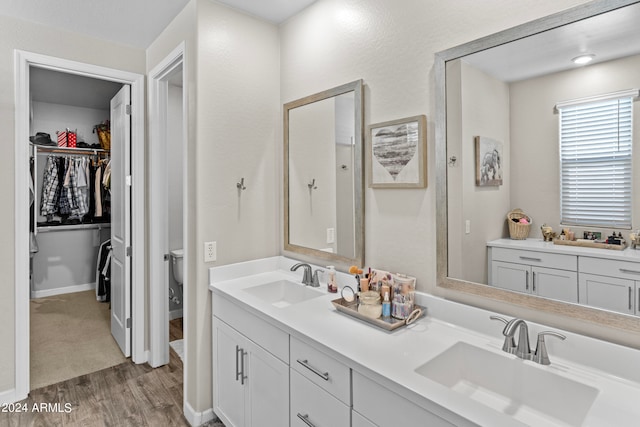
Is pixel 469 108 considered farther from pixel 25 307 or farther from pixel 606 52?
pixel 25 307

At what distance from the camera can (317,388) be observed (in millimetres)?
1364

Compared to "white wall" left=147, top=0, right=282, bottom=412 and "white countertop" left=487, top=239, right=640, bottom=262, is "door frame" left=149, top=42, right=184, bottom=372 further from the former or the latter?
"white countertop" left=487, top=239, right=640, bottom=262

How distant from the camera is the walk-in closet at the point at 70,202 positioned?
159 inches

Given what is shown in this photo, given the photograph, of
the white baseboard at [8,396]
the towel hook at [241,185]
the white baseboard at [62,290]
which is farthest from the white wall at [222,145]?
the white baseboard at [62,290]

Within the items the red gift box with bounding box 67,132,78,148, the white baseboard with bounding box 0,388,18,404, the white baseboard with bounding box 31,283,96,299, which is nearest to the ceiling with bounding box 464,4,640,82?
the white baseboard with bounding box 0,388,18,404

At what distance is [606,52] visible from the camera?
1113 millimetres

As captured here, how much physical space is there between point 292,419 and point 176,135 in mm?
3064

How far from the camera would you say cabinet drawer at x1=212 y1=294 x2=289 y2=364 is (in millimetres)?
1557

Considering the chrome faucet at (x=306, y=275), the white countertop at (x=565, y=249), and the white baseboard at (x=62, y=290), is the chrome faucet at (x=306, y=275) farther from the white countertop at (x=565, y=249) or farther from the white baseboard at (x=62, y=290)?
the white baseboard at (x=62, y=290)

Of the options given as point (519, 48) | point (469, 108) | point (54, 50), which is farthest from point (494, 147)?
point (54, 50)

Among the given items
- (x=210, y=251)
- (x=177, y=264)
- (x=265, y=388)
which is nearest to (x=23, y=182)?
(x=210, y=251)

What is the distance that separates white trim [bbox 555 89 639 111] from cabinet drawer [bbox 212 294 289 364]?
1.34 meters

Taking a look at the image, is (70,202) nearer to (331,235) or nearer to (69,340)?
(69,340)

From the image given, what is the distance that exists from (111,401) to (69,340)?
1.29m
